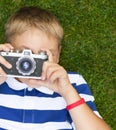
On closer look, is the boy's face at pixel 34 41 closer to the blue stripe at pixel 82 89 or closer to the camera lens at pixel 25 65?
the camera lens at pixel 25 65

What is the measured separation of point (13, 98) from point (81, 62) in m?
0.73

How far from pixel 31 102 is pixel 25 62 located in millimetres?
454

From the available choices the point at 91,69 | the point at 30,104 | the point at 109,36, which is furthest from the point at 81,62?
the point at 30,104

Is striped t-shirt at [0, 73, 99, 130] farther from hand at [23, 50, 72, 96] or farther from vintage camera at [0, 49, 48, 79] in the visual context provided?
vintage camera at [0, 49, 48, 79]

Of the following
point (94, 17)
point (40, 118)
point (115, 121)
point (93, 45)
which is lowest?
point (115, 121)

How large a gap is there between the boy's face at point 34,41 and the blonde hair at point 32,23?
0.11ft

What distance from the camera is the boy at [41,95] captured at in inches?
94.4

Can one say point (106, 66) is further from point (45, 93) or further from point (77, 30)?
point (45, 93)

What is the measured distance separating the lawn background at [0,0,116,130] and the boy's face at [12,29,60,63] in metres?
0.64

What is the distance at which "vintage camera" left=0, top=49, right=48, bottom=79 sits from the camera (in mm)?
2178

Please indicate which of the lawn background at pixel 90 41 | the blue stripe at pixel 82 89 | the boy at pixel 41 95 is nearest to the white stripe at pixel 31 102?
the boy at pixel 41 95

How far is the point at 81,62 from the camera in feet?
10.3

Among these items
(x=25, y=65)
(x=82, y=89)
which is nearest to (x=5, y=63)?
(x=25, y=65)

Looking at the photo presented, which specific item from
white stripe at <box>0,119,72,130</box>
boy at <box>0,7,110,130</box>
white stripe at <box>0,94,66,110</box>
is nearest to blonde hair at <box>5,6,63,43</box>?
boy at <box>0,7,110,130</box>
